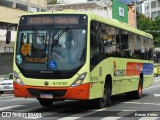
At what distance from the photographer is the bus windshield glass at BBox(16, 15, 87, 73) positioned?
1323 cm

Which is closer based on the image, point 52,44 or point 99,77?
point 52,44

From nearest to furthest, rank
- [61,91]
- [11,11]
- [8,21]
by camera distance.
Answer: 1. [61,91]
2. [8,21]
3. [11,11]

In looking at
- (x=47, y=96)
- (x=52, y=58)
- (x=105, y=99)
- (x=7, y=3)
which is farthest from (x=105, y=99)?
(x=7, y=3)

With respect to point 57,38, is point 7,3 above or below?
above

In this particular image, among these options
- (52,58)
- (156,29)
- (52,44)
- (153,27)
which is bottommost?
(52,58)

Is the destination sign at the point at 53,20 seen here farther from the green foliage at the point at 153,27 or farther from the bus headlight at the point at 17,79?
the green foliage at the point at 153,27

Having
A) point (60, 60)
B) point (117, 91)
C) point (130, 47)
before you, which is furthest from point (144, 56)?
point (60, 60)

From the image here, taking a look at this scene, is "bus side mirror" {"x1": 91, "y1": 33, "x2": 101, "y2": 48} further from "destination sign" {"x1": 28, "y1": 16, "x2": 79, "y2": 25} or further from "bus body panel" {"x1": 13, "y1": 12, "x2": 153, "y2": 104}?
"destination sign" {"x1": 28, "y1": 16, "x2": 79, "y2": 25}

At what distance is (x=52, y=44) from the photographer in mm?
13414

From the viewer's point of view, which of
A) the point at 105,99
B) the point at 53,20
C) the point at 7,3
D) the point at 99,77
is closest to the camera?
the point at 53,20

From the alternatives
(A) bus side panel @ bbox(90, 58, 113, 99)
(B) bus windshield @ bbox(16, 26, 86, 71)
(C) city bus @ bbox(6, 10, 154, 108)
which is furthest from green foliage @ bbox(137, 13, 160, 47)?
(B) bus windshield @ bbox(16, 26, 86, 71)

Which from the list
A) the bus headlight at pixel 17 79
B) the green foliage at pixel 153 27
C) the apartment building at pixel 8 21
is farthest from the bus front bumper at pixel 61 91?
the green foliage at pixel 153 27

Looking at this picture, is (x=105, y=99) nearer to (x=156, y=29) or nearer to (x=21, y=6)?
(x=21, y=6)

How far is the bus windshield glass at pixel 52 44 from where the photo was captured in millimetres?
13227
